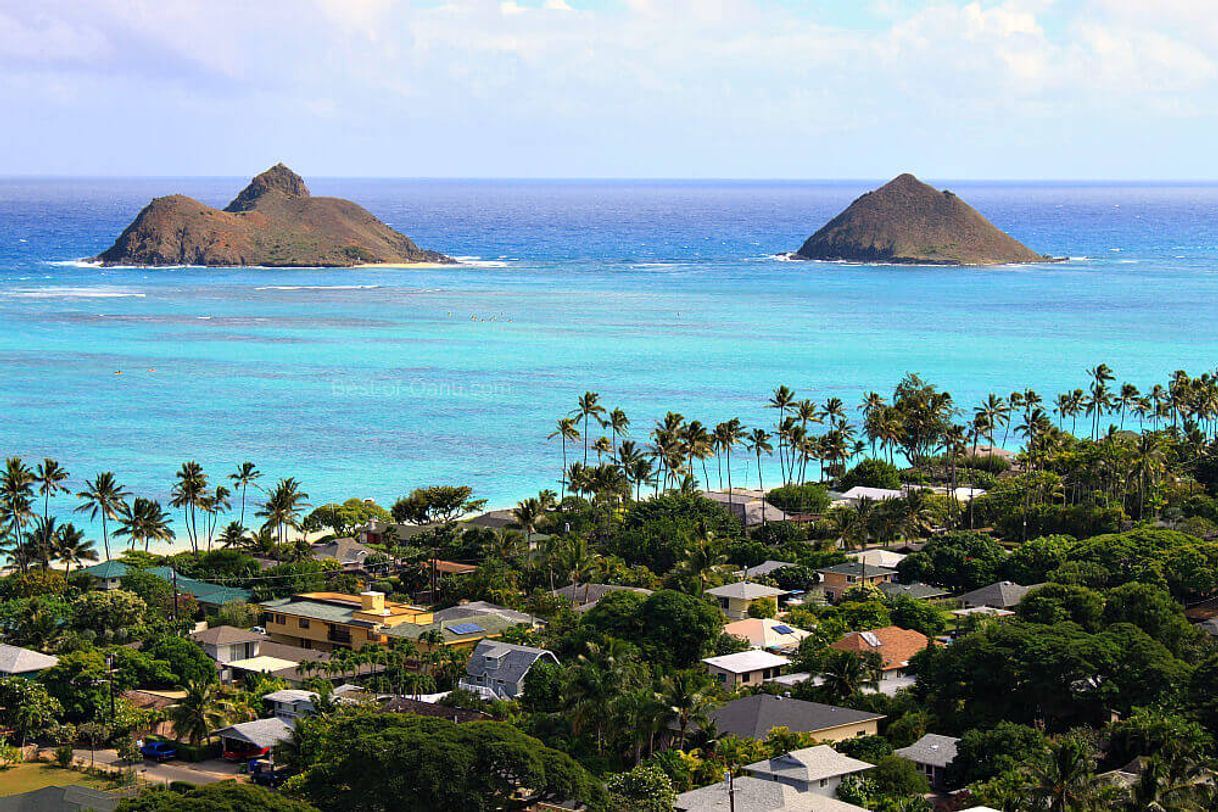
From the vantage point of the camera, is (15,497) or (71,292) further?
(71,292)

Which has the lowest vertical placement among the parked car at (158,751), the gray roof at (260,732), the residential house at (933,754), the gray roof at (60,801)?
the parked car at (158,751)

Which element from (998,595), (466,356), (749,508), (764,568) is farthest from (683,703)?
(466,356)

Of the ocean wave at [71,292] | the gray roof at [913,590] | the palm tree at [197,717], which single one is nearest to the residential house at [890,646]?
the gray roof at [913,590]

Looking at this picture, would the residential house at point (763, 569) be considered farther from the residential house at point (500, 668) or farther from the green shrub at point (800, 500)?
the residential house at point (500, 668)

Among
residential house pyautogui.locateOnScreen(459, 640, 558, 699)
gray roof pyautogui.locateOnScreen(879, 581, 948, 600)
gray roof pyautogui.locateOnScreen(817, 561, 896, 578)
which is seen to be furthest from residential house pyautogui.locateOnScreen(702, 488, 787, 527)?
residential house pyautogui.locateOnScreen(459, 640, 558, 699)

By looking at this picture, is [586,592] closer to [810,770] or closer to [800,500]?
[800,500]

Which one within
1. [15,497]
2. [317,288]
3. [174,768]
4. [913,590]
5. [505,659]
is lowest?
[913,590]
